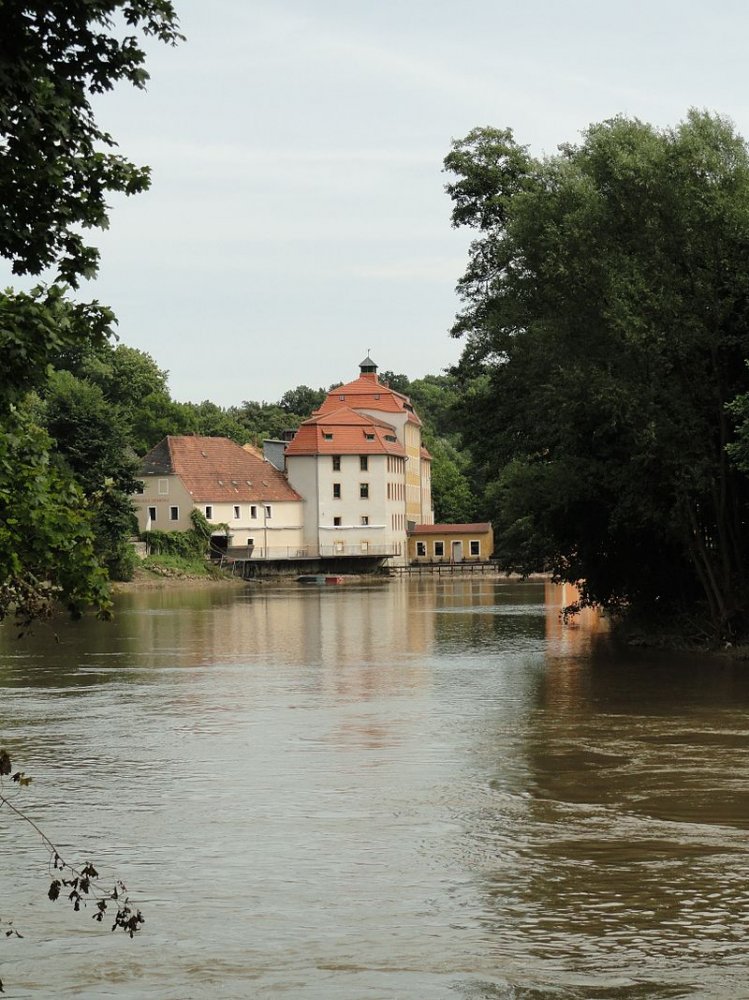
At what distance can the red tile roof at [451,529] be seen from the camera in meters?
129

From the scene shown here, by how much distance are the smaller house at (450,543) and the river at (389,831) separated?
95.6 meters

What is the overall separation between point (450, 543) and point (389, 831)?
114069 mm

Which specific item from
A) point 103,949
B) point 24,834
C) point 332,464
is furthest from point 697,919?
point 332,464

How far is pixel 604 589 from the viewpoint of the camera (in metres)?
40.5

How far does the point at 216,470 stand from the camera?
379 feet

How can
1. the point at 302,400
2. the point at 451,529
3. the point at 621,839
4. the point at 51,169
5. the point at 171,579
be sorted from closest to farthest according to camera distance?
1. the point at 51,169
2. the point at 621,839
3. the point at 171,579
4. the point at 451,529
5. the point at 302,400

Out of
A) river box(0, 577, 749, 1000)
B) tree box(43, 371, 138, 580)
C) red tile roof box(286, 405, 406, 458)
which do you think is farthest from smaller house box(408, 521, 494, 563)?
river box(0, 577, 749, 1000)

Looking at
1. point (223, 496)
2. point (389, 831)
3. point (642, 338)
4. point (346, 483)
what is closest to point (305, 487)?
point (346, 483)

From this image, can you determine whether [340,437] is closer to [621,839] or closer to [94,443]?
[94,443]

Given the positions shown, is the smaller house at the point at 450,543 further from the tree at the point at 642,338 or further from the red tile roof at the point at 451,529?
the tree at the point at 642,338

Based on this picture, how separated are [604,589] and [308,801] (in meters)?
24.5

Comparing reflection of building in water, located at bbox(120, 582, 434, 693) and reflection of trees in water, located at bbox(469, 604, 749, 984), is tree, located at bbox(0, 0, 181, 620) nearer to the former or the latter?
reflection of trees in water, located at bbox(469, 604, 749, 984)

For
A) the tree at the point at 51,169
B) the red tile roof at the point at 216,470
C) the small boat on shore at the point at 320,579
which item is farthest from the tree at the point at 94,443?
the tree at the point at 51,169

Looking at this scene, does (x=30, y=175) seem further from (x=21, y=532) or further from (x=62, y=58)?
(x=21, y=532)
